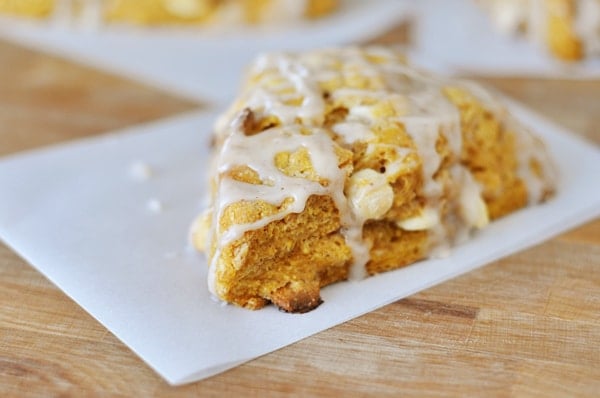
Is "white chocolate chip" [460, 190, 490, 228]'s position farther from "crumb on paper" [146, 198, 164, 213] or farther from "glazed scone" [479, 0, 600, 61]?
"glazed scone" [479, 0, 600, 61]

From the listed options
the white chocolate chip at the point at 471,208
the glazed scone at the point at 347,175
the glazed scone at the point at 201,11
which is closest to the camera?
the glazed scone at the point at 347,175

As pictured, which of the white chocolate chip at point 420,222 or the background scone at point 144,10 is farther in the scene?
the background scone at point 144,10

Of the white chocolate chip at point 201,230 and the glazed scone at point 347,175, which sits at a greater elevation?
the glazed scone at point 347,175

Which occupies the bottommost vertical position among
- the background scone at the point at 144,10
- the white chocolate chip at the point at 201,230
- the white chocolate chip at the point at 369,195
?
the background scone at the point at 144,10

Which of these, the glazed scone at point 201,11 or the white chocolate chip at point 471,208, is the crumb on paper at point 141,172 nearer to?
the white chocolate chip at point 471,208

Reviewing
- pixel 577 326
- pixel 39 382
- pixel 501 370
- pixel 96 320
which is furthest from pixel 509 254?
pixel 39 382

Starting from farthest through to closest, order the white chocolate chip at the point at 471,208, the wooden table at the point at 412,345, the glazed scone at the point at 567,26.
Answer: the glazed scone at the point at 567,26, the white chocolate chip at the point at 471,208, the wooden table at the point at 412,345

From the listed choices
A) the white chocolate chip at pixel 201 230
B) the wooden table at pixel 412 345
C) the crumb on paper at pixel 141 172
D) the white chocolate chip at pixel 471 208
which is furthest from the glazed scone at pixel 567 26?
the white chocolate chip at pixel 201 230
